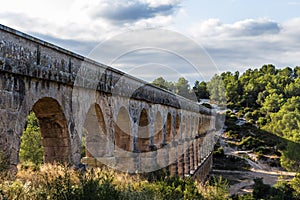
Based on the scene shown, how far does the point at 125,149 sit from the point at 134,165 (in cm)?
65

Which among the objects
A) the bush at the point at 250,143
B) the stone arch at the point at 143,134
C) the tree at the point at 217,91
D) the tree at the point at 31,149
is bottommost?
the bush at the point at 250,143

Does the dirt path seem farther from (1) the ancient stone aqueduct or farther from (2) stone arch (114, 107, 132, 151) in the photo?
(2) stone arch (114, 107, 132, 151)

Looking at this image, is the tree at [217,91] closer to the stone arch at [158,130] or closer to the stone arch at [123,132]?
the stone arch at [158,130]

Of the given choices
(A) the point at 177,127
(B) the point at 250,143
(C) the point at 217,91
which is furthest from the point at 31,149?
(C) the point at 217,91

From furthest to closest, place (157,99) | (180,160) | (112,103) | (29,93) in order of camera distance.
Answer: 1. (180,160)
2. (157,99)
3. (112,103)
4. (29,93)

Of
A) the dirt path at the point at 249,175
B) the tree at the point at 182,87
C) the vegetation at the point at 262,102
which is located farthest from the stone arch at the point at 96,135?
the tree at the point at 182,87

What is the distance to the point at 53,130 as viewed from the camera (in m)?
8.46

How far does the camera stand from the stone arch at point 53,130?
8.17 metres

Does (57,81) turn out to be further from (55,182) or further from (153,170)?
(153,170)

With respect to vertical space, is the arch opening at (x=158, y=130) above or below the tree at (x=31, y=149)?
above

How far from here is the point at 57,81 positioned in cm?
783

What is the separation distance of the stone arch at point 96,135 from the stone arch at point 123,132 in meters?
2.04

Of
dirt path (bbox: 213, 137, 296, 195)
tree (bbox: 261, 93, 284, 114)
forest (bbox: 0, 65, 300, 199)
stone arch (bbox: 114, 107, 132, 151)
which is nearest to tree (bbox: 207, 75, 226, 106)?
forest (bbox: 0, 65, 300, 199)

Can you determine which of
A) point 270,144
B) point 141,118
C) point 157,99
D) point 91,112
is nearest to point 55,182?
point 91,112
